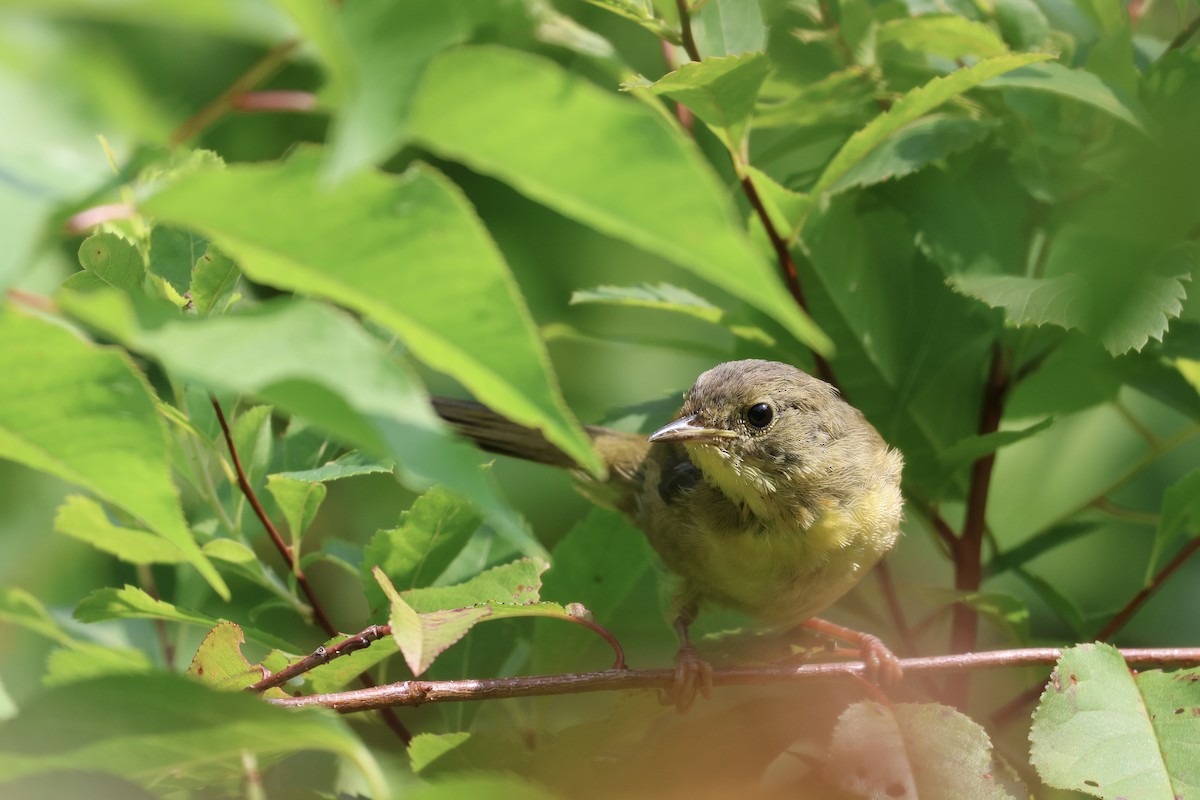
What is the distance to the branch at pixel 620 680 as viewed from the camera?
1.92m

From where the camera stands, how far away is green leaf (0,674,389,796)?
131 centimetres

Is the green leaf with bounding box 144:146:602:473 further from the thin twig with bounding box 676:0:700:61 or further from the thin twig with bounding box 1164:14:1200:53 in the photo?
the thin twig with bounding box 1164:14:1200:53

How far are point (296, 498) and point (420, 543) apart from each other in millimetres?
268

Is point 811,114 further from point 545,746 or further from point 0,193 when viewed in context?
point 0,193

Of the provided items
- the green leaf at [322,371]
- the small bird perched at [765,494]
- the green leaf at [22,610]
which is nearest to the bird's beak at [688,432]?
the small bird perched at [765,494]

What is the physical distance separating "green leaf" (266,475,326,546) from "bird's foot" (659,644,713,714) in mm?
817

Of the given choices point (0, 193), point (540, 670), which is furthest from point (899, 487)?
point (0, 193)

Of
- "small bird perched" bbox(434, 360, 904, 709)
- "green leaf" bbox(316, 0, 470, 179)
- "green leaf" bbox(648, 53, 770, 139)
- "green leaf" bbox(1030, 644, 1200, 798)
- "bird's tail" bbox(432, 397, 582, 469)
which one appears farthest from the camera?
"bird's tail" bbox(432, 397, 582, 469)

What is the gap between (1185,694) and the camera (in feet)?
7.16

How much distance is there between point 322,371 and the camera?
1.02m

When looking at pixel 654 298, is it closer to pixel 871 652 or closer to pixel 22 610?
pixel 871 652

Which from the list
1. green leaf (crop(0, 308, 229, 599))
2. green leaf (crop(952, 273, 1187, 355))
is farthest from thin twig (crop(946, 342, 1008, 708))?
green leaf (crop(0, 308, 229, 599))

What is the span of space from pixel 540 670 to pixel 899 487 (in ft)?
4.10

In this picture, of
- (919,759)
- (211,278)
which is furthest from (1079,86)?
(211,278)
